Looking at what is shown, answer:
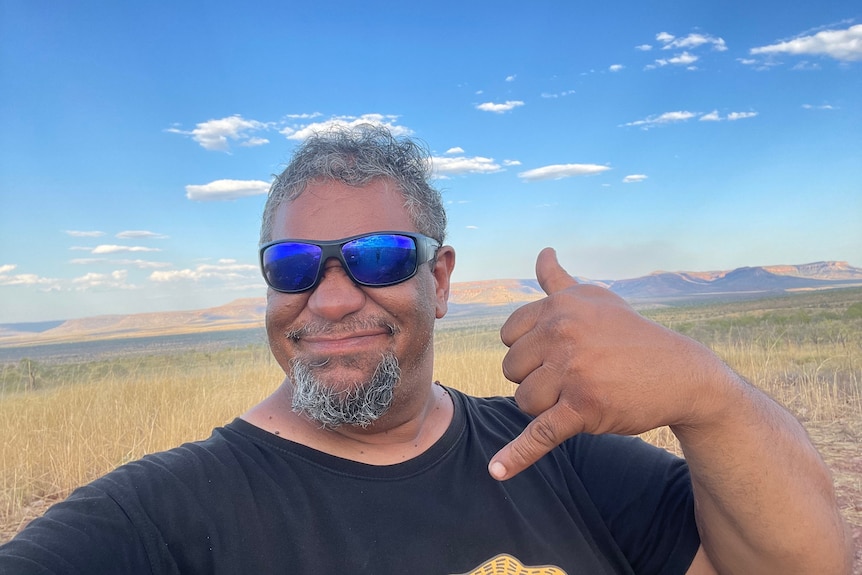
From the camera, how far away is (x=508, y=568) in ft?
5.21

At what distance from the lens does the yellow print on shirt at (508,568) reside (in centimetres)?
156

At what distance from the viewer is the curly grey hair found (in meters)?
2.04

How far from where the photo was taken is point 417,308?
1981 mm

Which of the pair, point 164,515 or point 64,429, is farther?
→ point 64,429

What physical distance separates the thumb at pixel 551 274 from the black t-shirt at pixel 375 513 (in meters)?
0.64

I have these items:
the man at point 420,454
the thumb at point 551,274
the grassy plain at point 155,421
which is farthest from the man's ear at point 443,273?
the grassy plain at point 155,421

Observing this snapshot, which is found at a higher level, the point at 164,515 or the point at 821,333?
the point at 164,515

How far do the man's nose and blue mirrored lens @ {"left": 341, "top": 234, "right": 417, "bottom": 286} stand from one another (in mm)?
38

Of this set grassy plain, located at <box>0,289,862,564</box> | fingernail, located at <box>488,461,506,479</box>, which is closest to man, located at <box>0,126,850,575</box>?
fingernail, located at <box>488,461,506,479</box>

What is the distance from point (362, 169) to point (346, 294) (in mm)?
486

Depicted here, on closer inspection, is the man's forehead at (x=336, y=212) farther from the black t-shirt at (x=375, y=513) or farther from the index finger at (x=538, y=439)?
the index finger at (x=538, y=439)

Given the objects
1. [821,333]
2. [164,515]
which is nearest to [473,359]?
[164,515]

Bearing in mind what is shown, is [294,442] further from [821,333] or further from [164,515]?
[821,333]

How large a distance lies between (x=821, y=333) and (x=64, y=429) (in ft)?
78.3
